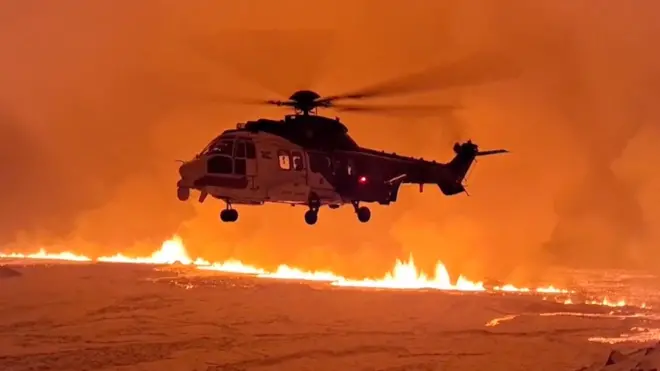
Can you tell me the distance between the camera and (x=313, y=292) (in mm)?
48969

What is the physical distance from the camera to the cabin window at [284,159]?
71.8ft

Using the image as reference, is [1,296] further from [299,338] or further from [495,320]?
[495,320]

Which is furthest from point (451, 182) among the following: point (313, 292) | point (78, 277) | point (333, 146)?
point (78, 277)

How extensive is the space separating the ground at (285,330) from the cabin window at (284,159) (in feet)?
20.6

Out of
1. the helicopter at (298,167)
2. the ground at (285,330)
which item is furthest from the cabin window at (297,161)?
the ground at (285,330)

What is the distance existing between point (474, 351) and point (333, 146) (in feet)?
29.7

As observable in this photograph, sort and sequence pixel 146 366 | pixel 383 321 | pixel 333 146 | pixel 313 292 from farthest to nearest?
pixel 313 292, pixel 383 321, pixel 333 146, pixel 146 366

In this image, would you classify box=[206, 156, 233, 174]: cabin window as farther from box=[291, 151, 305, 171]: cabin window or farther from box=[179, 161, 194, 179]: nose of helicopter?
box=[291, 151, 305, 171]: cabin window

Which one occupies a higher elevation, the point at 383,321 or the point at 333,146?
the point at 333,146

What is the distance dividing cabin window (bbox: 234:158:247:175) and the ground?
5968 millimetres

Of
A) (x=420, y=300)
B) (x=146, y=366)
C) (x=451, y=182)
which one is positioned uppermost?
(x=451, y=182)

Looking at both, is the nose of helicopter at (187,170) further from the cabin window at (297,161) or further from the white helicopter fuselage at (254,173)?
the cabin window at (297,161)

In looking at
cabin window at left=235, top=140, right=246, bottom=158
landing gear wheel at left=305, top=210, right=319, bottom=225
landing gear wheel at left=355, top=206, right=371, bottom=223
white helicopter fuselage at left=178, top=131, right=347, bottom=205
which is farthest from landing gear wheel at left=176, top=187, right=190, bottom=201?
landing gear wheel at left=355, top=206, right=371, bottom=223

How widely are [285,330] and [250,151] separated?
9523 mm
